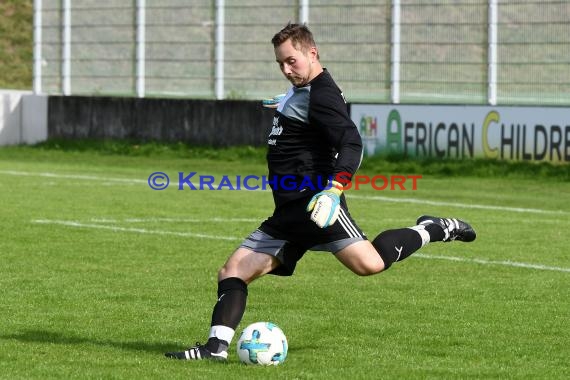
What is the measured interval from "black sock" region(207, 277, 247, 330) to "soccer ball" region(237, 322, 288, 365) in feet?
0.45

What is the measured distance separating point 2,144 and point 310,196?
25.1 m

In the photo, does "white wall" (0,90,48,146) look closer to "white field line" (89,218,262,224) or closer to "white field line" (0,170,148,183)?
"white field line" (0,170,148,183)

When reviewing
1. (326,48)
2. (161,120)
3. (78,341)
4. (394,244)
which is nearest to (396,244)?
(394,244)

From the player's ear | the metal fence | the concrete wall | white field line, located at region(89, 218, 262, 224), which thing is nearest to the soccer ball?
the player's ear

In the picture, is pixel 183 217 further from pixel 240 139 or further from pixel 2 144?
pixel 2 144

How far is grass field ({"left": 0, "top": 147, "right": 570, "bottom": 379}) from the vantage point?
7.93 m

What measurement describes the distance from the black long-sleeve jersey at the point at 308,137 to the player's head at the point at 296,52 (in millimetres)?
101

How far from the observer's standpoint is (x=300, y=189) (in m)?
8.04

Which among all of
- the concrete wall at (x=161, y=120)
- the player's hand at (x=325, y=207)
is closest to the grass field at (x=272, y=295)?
the player's hand at (x=325, y=207)

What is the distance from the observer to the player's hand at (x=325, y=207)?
25.2ft

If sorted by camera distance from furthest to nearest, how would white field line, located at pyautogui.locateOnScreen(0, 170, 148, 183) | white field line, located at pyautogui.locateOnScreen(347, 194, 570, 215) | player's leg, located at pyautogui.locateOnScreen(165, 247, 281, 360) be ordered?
white field line, located at pyautogui.locateOnScreen(0, 170, 148, 183) < white field line, located at pyautogui.locateOnScreen(347, 194, 570, 215) < player's leg, located at pyautogui.locateOnScreen(165, 247, 281, 360)

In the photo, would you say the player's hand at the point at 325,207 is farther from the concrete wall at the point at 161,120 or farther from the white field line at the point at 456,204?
the concrete wall at the point at 161,120

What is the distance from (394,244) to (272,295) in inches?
96.5

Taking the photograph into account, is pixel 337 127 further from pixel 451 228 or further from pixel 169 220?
pixel 169 220
